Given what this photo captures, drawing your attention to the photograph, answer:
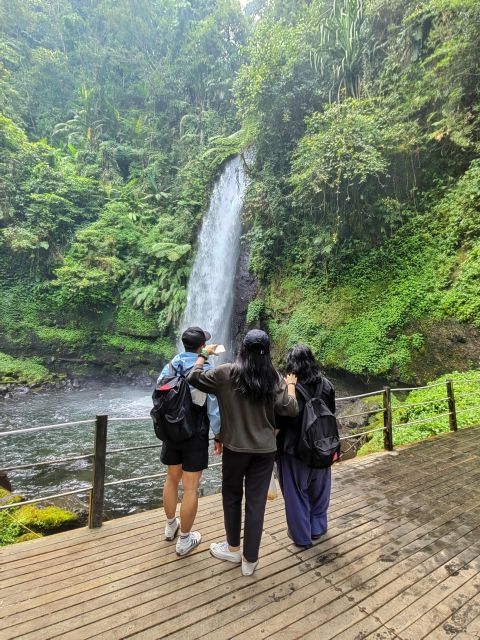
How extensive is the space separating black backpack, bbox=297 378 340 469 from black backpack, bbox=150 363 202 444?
2.59 feet

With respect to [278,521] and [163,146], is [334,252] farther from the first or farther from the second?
[163,146]

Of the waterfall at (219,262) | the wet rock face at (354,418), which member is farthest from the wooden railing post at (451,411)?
the waterfall at (219,262)

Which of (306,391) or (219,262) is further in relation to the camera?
(219,262)

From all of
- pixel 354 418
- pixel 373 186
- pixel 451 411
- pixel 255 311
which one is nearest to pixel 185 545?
pixel 451 411

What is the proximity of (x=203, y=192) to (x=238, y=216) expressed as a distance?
354cm

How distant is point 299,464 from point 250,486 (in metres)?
0.50

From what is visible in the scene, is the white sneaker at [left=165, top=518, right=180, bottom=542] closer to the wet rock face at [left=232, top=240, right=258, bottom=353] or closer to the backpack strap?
the backpack strap

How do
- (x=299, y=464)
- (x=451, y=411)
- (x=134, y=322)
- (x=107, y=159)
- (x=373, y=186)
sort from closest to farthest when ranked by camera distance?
(x=299, y=464)
(x=451, y=411)
(x=373, y=186)
(x=134, y=322)
(x=107, y=159)

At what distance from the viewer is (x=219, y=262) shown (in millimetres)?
16656

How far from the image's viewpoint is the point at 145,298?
703 inches

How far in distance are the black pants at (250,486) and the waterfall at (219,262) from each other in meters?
13.0

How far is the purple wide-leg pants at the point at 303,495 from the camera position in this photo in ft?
9.04

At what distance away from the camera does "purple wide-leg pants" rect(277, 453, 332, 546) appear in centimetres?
276

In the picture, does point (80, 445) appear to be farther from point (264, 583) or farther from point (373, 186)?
point (373, 186)
